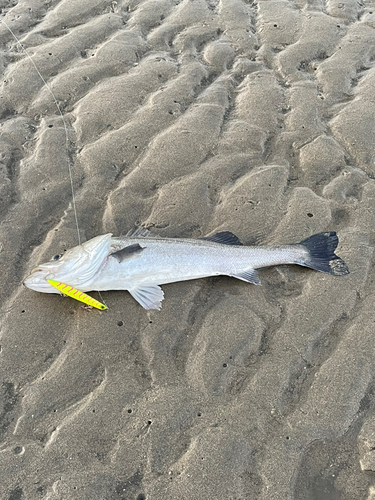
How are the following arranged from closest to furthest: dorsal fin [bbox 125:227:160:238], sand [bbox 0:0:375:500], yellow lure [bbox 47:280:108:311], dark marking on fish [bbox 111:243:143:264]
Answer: sand [bbox 0:0:375:500]
yellow lure [bbox 47:280:108:311]
dark marking on fish [bbox 111:243:143:264]
dorsal fin [bbox 125:227:160:238]

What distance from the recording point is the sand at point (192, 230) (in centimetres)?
340

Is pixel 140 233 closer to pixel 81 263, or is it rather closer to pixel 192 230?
pixel 192 230

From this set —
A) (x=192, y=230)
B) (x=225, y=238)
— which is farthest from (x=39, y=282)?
(x=225, y=238)

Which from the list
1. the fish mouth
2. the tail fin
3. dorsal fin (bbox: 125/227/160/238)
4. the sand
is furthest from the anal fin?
the fish mouth

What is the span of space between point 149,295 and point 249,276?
1050mm

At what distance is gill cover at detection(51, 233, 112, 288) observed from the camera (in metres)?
4.29

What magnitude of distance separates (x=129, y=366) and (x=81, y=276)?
1.03 meters

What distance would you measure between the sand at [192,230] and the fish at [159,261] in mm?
143

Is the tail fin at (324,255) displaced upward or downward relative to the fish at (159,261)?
downward

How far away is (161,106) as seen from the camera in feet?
20.1

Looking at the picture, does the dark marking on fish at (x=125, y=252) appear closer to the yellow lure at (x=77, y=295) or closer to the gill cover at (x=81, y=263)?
the gill cover at (x=81, y=263)

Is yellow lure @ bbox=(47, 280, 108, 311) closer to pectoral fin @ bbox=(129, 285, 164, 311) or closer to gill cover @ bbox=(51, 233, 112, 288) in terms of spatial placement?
gill cover @ bbox=(51, 233, 112, 288)

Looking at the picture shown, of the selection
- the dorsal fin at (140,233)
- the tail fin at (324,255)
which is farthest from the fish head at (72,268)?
the tail fin at (324,255)

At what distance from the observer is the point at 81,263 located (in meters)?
4.31
